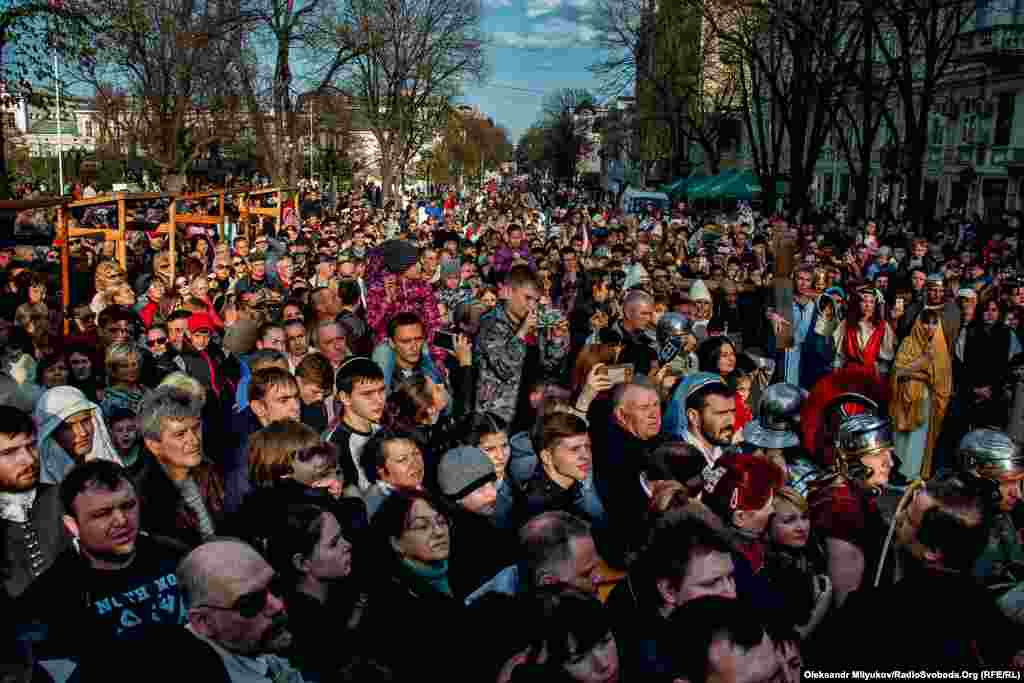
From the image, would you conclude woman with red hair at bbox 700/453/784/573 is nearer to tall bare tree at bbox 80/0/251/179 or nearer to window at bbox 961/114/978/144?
tall bare tree at bbox 80/0/251/179

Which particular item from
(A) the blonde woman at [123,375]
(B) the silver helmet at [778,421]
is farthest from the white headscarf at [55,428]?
(B) the silver helmet at [778,421]

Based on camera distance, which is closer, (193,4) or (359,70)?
(193,4)

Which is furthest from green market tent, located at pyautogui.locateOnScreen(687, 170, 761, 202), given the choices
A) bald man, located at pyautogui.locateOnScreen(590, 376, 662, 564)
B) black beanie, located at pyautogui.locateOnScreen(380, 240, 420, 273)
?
bald man, located at pyautogui.locateOnScreen(590, 376, 662, 564)

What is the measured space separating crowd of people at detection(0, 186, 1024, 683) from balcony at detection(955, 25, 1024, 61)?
2701cm

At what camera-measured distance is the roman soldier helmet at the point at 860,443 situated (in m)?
4.01

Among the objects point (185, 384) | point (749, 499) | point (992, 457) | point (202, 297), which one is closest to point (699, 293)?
point (202, 297)

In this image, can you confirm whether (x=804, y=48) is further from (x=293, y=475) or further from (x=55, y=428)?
(x=55, y=428)

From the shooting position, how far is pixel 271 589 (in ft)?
8.89

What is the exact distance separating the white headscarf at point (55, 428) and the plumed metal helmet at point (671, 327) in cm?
390

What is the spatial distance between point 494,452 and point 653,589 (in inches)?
62.8

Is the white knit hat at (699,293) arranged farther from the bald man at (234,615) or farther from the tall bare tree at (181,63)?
the tall bare tree at (181,63)

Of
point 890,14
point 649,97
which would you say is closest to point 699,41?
point 649,97

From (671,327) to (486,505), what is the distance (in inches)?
128

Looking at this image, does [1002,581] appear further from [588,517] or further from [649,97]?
[649,97]
